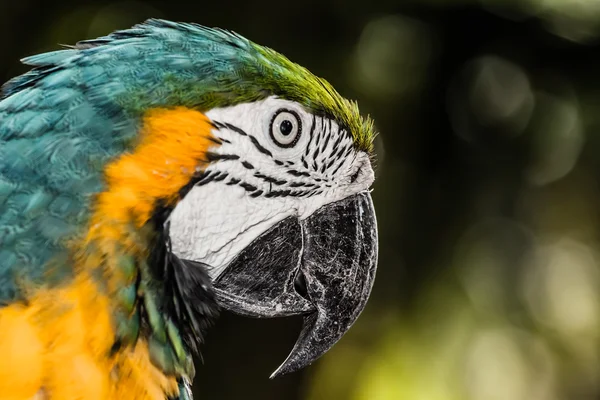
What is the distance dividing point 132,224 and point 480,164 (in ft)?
7.73

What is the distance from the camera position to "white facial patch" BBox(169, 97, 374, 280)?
109 cm

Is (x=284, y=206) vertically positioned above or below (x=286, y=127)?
below

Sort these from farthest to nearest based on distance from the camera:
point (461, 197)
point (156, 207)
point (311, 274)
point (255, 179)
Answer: point (461, 197)
point (311, 274)
point (255, 179)
point (156, 207)

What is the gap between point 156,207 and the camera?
3.34 feet

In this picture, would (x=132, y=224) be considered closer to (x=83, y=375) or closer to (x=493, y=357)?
(x=83, y=375)

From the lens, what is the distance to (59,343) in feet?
3.00

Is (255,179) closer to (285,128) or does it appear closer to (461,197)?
(285,128)

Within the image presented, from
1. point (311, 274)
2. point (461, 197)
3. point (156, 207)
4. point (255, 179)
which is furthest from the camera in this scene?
point (461, 197)

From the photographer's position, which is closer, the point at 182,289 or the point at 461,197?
the point at 182,289

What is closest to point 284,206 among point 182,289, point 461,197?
point 182,289

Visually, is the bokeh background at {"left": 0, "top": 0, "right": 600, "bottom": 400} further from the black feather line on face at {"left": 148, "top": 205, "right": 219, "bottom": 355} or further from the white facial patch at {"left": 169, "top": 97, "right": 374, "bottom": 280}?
the black feather line on face at {"left": 148, "top": 205, "right": 219, "bottom": 355}

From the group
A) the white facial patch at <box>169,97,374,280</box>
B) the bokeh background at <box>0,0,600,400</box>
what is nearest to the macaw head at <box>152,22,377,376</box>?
the white facial patch at <box>169,97,374,280</box>

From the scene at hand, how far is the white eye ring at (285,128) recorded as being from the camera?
1149mm

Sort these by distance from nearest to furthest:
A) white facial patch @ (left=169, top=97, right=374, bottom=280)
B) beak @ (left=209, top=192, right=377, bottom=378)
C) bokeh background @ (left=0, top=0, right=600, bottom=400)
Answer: white facial patch @ (left=169, top=97, right=374, bottom=280), beak @ (left=209, top=192, right=377, bottom=378), bokeh background @ (left=0, top=0, right=600, bottom=400)
